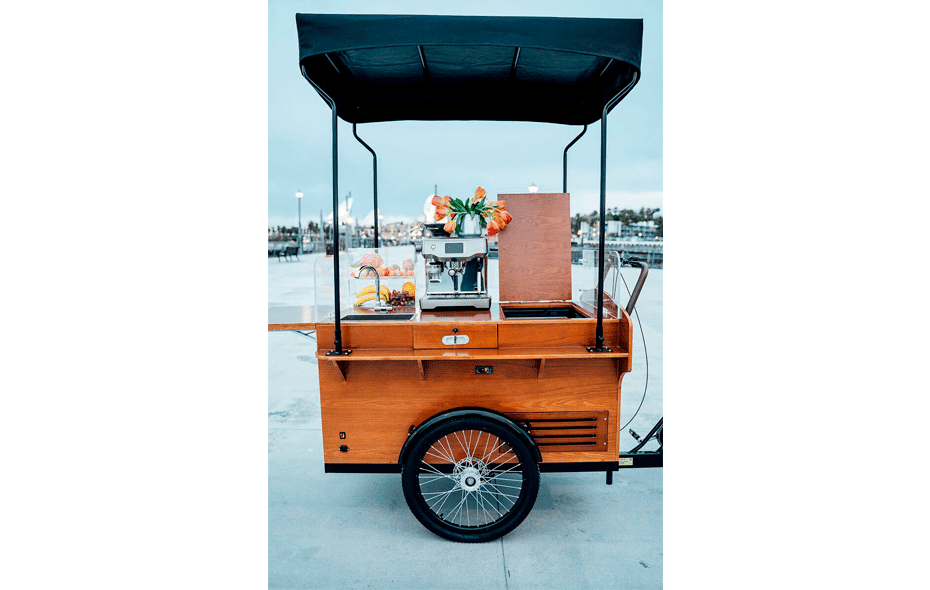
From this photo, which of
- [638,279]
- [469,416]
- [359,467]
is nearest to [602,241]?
[638,279]

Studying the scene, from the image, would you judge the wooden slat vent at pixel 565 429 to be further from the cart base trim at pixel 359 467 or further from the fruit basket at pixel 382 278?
the fruit basket at pixel 382 278

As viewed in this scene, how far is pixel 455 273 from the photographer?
2.79 m

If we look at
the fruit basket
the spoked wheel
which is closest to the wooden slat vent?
the spoked wheel

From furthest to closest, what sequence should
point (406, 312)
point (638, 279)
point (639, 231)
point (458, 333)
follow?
point (639, 231) < point (406, 312) < point (638, 279) < point (458, 333)

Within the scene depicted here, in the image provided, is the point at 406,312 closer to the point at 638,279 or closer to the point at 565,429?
the point at 565,429

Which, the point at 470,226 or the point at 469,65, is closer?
the point at 469,65

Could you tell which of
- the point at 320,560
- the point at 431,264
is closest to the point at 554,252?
the point at 431,264

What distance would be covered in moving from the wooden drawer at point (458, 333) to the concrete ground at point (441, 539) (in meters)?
0.79

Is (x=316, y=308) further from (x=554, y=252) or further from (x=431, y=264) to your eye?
(x=554, y=252)

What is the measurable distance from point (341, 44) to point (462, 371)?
1503mm

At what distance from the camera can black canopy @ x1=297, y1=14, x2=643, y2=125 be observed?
198 cm

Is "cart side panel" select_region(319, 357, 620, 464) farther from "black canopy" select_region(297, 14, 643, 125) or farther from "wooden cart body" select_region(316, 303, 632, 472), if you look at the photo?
"black canopy" select_region(297, 14, 643, 125)

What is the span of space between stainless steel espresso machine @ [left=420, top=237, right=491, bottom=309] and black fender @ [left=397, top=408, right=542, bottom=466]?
0.65 meters

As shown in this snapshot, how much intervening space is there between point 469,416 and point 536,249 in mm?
1164
